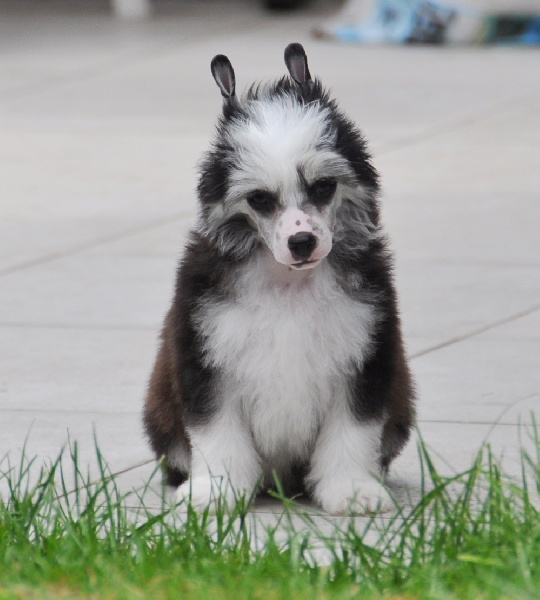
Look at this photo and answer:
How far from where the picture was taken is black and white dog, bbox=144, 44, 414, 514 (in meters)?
4.41

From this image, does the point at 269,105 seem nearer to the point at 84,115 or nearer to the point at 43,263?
the point at 43,263

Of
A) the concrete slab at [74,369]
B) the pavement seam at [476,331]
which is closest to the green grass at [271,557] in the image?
the concrete slab at [74,369]

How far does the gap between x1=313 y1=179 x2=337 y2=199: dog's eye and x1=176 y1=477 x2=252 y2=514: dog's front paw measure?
93cm

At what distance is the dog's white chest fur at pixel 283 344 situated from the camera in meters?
4.49

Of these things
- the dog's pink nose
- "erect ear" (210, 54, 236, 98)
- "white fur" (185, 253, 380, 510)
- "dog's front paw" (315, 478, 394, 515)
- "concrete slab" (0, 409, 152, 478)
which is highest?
"erect ear" (210, 54, 236, 98)

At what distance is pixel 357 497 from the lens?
15.2 feet

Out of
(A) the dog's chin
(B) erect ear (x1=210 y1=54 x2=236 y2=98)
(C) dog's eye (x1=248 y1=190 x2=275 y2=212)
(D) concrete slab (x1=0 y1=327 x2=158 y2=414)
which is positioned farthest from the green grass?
(D) concrete slab (x1=0 y1=327 x2=158 y2=414)

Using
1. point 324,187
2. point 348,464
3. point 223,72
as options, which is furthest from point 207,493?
point 223,72

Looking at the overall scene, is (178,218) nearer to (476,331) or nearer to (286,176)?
(476,331)

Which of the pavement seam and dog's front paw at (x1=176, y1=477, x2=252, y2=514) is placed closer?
dog's front paw at (x1=176, y1=477, x2=252, y2=514)

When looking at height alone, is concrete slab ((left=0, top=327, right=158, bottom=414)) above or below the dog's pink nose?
below

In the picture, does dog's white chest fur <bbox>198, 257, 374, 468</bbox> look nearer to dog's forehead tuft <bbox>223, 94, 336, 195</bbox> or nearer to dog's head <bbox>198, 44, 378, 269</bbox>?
dog's head <bbox>198, 44, 378, 269</bbox>

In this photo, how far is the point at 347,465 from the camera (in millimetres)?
4637

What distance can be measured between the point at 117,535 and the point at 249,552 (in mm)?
403
